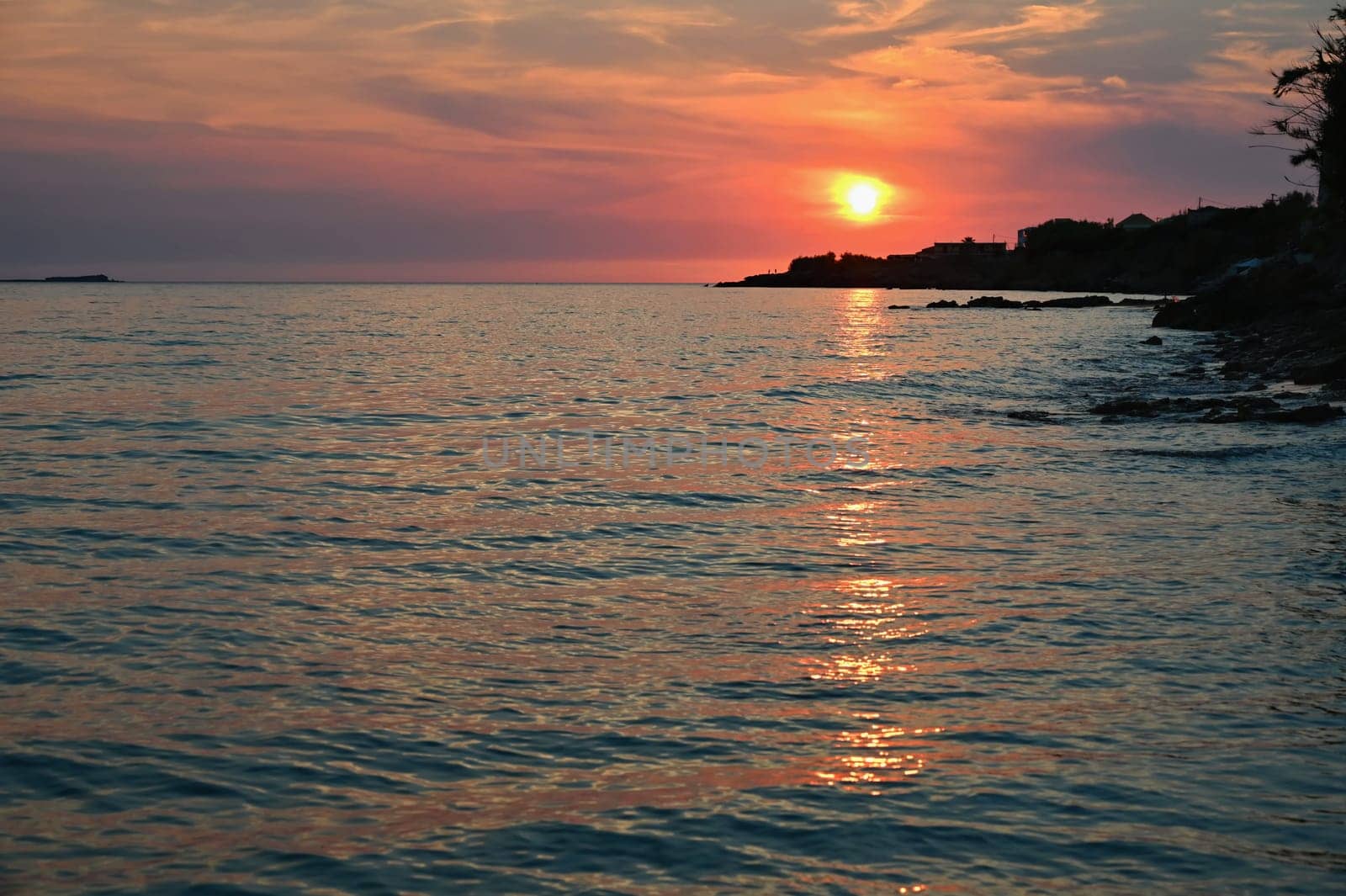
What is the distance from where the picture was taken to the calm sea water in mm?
6375

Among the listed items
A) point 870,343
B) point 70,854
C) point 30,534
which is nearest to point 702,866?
point 70,854

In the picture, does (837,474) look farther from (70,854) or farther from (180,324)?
(180,324)

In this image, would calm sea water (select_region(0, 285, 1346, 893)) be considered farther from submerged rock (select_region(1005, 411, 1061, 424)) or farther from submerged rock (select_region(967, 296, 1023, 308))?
submerged rock (select_region(967, 296, 1023, 308))

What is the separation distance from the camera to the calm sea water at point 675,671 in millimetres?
6375

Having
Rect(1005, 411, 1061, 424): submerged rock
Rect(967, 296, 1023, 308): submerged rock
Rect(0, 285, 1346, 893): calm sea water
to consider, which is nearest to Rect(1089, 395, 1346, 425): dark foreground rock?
Rect(1005, 411, 1061, 424): submerged rock

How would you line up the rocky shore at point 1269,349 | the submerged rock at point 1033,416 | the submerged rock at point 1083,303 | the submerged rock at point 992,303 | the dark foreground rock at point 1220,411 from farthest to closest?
1. the submerged rock at point 992,303
2. the submerged rock at point 1083,303
3. the submerged rock at point 1033,416
4. the rocky shore at point 1269,349
5. the dark foreground rock at point 1220,411

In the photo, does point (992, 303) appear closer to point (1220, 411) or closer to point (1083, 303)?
point (1083, 303)

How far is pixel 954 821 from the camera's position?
6.64 metres

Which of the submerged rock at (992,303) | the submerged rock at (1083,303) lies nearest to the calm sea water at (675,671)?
the submerged rock at (1083,303)

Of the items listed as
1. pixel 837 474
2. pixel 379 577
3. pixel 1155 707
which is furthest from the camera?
pixel 837 474

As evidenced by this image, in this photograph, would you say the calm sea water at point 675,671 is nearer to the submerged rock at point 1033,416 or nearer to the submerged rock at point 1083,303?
the submerged rock at point 1033,416

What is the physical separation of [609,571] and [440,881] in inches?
275

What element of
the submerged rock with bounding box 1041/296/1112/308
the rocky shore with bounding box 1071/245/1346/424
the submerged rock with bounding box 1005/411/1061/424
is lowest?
the submerged rock with bounding box 1005/411/1061/424

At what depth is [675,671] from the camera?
30.5 feet
